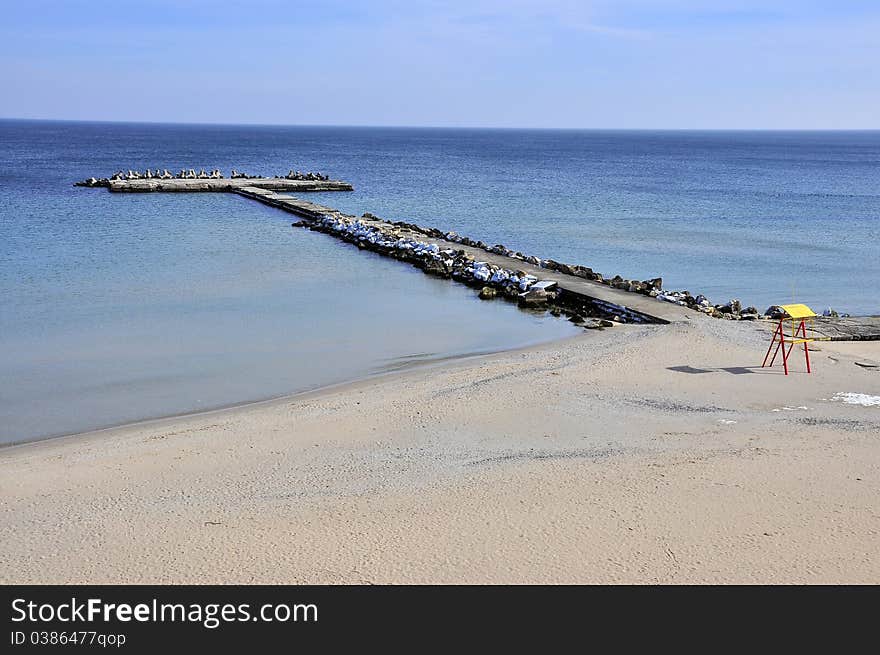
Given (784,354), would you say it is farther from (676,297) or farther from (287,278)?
(287,278)

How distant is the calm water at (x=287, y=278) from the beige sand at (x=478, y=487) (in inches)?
76.0

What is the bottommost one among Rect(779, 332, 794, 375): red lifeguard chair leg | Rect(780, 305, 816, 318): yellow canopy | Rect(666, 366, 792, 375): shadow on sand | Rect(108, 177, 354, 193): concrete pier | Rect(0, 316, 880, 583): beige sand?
Rect(0, 316, 880, 583): beige sand

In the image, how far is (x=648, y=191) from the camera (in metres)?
55.7

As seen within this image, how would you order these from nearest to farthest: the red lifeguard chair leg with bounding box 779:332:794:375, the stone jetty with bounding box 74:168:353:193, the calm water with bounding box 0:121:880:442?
the red lifeguard chair leg with bounding box 779:332:794:375, the calm water with bounding box 0:121:880:442, the stone jetty with bounding box 74:168:353:193

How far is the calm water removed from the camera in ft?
45.7

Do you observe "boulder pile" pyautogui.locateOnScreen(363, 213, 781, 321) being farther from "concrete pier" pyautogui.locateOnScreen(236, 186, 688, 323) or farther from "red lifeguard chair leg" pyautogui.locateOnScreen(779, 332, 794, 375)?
"red lifeguard chair leg" pyautogui.locateOnScreen(779, 332, 794, 375)

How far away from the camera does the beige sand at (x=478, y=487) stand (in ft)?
25.1

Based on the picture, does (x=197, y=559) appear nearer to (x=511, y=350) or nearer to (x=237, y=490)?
(x=237, y=490)

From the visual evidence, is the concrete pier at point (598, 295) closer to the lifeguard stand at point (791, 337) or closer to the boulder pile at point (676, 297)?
the boulder pile at point (676, 297)

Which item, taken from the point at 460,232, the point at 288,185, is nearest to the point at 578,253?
the point at 460,232

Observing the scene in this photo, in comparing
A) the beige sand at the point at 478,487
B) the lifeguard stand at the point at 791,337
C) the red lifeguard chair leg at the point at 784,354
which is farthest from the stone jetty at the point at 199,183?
the red lifeguard chair leg at the point at 784,354

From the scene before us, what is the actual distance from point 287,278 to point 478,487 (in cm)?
1437

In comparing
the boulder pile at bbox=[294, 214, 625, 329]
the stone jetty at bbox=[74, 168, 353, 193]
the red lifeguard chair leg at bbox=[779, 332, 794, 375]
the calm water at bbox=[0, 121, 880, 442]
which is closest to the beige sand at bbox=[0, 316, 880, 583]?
the red lifeguard chair leg at bbox=[779, 332, 794, 375]

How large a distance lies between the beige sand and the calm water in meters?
1.93
